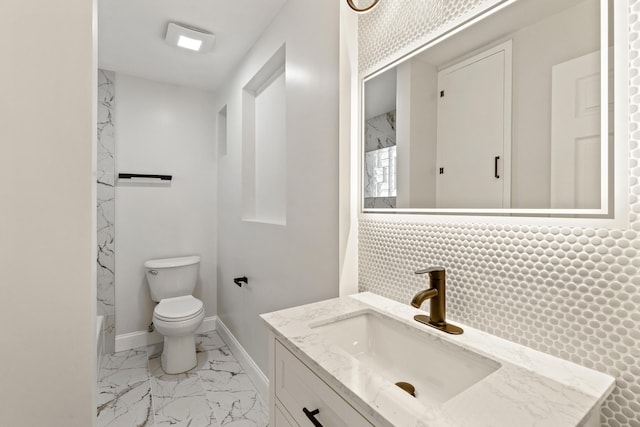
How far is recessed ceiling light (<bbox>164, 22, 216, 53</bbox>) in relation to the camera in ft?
6.25

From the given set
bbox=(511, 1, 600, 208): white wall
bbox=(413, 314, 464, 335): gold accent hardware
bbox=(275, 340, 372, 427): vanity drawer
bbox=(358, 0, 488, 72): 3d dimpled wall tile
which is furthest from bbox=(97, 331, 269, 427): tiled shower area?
bbox=(358, 0, 488, 72): 3d dimpled wall tile

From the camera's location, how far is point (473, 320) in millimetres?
879

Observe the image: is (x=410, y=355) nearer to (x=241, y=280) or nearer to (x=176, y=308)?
(x=241, y=280)

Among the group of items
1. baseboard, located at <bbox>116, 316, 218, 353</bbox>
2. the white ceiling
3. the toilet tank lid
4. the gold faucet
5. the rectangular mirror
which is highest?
the white ceiling

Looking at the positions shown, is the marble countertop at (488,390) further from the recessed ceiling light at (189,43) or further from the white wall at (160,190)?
the white wall at (160,190)

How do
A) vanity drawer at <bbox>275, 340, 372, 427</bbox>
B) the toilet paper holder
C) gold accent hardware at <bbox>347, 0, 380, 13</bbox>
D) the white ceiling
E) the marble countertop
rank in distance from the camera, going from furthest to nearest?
1. the toilet paper holder
2. the white ceiling
3. gold accent hardware at <bbox>347, 0, 380, 13</bbox>
4. vanity drawer at <bbox>275, 340, 372, 427</bbox>
5. the marble countertop

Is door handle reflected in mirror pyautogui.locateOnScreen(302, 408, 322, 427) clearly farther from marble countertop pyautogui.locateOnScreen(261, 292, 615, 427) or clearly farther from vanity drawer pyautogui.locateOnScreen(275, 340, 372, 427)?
marble countertop pyautogui.locateOnScreen(261, 292, 615, 427)

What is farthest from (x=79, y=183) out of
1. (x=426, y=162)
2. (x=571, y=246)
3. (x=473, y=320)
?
(x=571, y=246)

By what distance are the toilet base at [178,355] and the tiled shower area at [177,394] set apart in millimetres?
47

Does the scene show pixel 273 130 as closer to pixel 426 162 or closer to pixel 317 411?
pixel 426 162

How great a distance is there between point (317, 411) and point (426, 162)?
2.73 ft

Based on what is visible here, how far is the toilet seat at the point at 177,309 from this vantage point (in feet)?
7.19

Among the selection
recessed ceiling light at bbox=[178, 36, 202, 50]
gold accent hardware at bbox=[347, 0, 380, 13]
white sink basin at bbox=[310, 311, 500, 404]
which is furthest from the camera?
recessed ceiling light at bbox=[178, 36, 202, 50]

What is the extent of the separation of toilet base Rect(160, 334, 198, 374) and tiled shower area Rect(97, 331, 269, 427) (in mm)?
47
